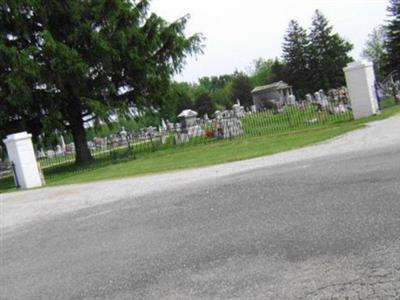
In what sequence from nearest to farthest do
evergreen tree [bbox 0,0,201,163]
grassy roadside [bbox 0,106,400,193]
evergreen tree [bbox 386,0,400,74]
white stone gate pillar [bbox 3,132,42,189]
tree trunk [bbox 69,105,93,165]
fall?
grassy roadside [bbox 0,106,400,193] → white stone gate pillar [bbox 3,132,42,189] → evergreen tree [bbox 0,0,201,163] → tree trunk [bbox 69,105,93,165] → evergreen tree [bbox 386,0,400,74]

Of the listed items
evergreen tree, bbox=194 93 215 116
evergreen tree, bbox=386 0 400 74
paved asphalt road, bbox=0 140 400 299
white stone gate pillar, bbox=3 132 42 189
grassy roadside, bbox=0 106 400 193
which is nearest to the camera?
paved asphalt road, bbox=0 140 400 299

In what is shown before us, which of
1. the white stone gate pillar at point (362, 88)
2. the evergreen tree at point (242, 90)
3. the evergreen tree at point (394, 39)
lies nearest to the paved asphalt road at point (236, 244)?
the white stone gate pillar at point (362, 88)

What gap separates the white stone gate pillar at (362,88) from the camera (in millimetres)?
21891

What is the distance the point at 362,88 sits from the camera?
2197 cm

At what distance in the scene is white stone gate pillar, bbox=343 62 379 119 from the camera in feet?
71.8

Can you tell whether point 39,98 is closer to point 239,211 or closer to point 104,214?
point 104,214

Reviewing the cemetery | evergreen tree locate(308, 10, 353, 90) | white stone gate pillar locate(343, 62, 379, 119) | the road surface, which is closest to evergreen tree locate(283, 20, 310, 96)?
evergreen tree locate(308, 10, 353, 90)

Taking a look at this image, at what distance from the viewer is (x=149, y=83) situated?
30.8 metres

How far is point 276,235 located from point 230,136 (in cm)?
2282

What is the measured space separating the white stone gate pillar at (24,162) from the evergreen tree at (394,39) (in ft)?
182

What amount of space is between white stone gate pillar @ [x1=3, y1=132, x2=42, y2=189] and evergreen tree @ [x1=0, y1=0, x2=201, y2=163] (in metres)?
6.14

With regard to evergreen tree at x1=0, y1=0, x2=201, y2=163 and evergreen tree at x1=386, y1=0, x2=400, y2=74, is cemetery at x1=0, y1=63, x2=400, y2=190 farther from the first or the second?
evergreen tree at x1=386, y1=0, x2=400, y2=74

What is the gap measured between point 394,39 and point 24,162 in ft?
195

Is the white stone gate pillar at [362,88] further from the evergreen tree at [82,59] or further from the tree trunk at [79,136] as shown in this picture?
the tree trunk at [79,136]
